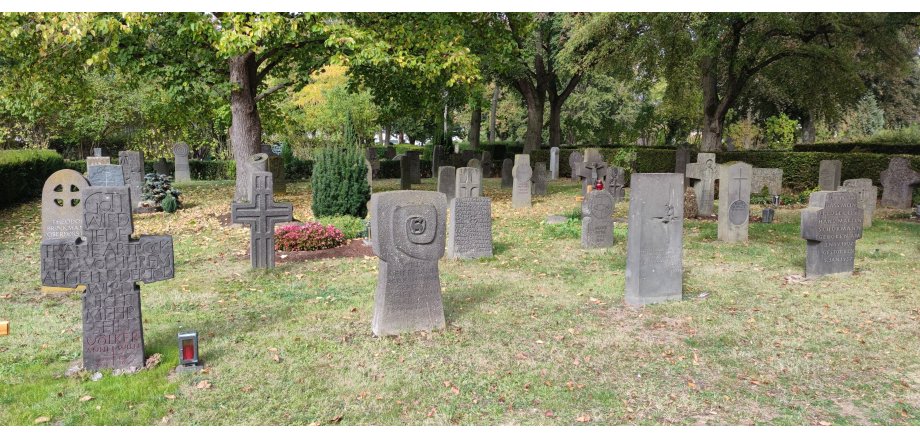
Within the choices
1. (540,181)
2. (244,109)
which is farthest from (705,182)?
(244,109)

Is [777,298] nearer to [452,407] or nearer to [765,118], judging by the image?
[452,407]

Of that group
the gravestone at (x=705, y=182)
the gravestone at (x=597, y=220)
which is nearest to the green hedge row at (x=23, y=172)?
the gravestone at (x=597, y=220)

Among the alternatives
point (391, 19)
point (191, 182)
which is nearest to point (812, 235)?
point (391, 19)

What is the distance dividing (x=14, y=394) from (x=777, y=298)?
26.4ft

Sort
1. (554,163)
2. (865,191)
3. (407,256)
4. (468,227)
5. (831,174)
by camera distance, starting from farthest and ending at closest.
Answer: (554,163)
(831,174)
(865,191)
(468,227)
(407,256)

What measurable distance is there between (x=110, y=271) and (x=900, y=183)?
18122 mm

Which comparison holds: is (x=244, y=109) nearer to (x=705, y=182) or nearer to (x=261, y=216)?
(x=261, y=216)

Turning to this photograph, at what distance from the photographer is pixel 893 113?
4509cm

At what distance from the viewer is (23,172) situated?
1923cm

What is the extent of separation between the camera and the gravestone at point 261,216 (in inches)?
400

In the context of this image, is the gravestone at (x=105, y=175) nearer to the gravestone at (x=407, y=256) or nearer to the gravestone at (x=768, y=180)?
the gravestone at (x=407, y=256)

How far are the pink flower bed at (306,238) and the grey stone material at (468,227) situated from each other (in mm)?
2220

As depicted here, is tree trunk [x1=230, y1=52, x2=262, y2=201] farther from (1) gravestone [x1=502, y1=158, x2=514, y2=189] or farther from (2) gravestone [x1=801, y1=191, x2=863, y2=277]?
(2) gravestone [x1=801, y1=191, x2=863, y2=277]

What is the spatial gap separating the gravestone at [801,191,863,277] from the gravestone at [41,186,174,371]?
8064 mm
